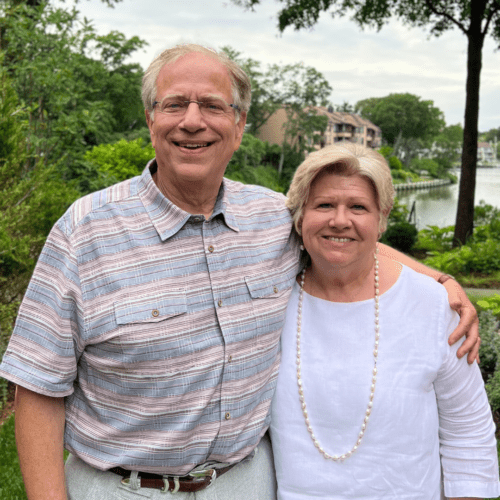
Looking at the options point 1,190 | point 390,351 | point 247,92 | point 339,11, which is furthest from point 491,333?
point 339,11

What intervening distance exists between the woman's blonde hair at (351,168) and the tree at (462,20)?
10.2 m

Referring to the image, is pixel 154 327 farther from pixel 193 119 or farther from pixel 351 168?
pixel 351 168

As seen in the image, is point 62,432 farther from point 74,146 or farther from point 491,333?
point 74,146

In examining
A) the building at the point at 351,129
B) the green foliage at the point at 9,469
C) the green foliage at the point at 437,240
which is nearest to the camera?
the green foliage at the point at 9,469

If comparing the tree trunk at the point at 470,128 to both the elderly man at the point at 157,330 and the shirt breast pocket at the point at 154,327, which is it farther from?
the shirt breast pocket at the point at 154,327

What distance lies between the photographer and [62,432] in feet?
5.72

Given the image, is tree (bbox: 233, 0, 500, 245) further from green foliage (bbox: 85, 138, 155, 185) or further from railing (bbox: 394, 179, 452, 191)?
railing (bbox: 394, 179, 452, 191)

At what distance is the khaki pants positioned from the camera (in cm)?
174

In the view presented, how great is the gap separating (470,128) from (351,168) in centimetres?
1063

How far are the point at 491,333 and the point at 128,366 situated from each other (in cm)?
458

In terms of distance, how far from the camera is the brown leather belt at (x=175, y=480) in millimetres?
1729

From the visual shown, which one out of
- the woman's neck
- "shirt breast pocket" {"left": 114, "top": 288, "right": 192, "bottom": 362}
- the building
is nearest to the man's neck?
"shirt breast pocket" {"left": 114, "top": 288, "right": 192, "bottom": 362}

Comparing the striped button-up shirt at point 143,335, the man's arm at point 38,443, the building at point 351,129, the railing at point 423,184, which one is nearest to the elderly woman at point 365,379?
the striped button-up shirt at point 143,335

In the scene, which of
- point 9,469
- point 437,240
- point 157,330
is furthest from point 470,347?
point 437,240
